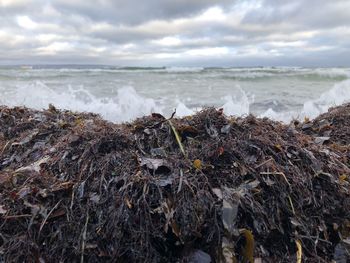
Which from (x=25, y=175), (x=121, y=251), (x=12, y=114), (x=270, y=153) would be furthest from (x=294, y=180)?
(x=12, y=114)

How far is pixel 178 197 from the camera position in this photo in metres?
1.66

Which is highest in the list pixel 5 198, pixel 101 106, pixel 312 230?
pixel 5 198

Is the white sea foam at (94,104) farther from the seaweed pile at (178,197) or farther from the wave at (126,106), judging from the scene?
the seaweed pile at (178,197)

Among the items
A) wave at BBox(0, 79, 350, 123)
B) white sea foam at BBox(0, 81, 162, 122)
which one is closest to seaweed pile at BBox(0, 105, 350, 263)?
wave at BBox(0, 79, 350, 123)

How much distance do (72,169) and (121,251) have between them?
52 centimetres

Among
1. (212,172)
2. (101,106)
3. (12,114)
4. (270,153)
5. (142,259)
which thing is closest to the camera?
(142,259)

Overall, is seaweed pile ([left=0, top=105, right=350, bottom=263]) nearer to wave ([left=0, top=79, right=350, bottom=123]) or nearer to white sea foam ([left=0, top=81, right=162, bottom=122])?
wave ([left=0, top=79, right=350, bottom=123])

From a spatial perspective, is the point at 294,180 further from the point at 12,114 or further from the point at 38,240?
the point at 12,114

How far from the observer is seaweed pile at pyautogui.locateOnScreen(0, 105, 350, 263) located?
157 centimetres

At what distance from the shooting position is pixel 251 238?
1.58 m

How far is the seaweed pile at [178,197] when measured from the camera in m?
1.57

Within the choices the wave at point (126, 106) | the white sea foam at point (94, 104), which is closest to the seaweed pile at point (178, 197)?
the wave at point (126, 106)

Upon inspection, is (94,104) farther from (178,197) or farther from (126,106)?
(178,197)

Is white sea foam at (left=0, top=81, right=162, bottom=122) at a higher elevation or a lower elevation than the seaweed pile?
lower
